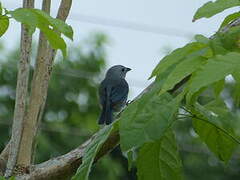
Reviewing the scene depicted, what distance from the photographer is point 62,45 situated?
8.33 feet

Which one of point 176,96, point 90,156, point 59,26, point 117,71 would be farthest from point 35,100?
point 117,71

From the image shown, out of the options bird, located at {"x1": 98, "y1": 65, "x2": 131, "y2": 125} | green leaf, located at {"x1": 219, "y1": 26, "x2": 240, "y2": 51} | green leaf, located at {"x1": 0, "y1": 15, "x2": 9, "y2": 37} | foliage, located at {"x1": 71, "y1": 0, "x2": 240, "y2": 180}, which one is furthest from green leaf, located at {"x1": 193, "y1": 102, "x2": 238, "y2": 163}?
bird, located at {"x1": 98, "y1": 65, "x2": 131, "y2": 125}

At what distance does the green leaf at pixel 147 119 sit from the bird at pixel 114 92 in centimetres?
439

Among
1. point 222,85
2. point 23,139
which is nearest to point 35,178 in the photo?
point 23,139

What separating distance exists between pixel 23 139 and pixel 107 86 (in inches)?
191

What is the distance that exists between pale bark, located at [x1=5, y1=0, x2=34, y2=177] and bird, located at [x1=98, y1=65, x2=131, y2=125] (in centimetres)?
368

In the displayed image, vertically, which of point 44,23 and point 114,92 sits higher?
point 44,23

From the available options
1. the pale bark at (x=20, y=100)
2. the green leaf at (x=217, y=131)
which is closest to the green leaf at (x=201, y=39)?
the green leaf at (x=217, y=131)

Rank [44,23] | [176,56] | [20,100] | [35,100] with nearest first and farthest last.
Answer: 1. [176,56]
2. [44,23]
3. [20,100]
4. [35,100]

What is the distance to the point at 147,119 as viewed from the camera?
2127 millimetres

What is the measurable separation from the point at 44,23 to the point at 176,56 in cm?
47

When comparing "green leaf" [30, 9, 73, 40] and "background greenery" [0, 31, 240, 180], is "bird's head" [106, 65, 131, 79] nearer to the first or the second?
"green leaf" [30, 9, 73, 40]

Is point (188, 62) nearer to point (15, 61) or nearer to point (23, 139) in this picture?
point (23, 139)

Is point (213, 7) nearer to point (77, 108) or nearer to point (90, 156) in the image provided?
point (90, 156)
